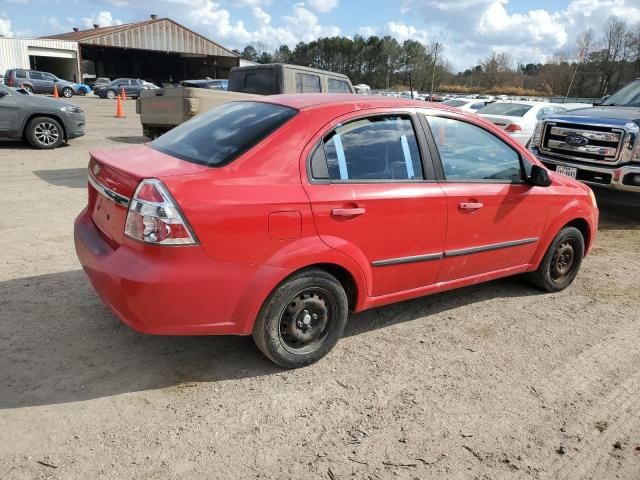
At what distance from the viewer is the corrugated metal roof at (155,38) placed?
49.4m

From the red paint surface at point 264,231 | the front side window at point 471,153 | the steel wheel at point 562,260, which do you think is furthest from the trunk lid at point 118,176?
the steel wheel at point 562,260

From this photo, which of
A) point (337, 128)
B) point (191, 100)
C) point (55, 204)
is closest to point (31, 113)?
point (191, 100)

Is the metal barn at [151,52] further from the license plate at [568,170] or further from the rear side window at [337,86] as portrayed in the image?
the license plate at [568,170]

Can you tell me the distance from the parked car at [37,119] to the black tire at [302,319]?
32.9ft

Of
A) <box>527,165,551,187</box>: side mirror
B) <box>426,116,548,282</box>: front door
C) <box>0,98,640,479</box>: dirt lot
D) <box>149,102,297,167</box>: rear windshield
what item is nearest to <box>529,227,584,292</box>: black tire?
<box>0,98,640,479</box>: dirt lot

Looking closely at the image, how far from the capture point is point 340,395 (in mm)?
3059

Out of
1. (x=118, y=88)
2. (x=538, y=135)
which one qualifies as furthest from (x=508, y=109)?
(x=118, y=88)

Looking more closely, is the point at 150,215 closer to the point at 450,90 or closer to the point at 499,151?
the point at 499,151

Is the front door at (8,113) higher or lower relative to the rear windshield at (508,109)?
lower

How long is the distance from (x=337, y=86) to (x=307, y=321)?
24.8 ft

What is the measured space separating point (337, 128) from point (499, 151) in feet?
5.09

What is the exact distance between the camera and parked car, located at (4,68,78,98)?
29609mm

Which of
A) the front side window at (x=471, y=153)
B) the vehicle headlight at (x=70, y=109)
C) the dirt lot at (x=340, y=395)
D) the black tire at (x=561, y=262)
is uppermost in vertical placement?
the front side window at (x=471, y=153)

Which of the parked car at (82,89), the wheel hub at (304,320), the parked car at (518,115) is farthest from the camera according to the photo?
the parked car at (82,89)
